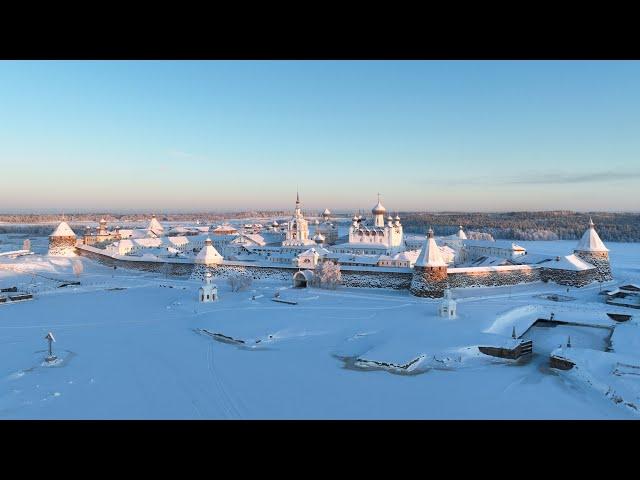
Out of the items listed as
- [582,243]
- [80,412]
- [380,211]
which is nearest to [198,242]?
[380,211]

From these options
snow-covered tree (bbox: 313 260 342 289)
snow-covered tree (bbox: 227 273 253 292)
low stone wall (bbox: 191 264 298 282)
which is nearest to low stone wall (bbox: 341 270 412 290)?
snow-covered tree (bbox: 313 260 342 289)

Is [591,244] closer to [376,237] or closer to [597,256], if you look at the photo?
[597,256]

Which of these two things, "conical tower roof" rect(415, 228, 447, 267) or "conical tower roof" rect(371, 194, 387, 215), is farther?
"conical tower roof" rect(371, 194, 387, 215)

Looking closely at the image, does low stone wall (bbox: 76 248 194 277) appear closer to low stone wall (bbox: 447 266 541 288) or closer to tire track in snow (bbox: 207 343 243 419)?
tire track in snow (bbox: 207 343 243 419)

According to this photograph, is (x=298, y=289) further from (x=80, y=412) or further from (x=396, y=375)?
(x=80, y=412)
